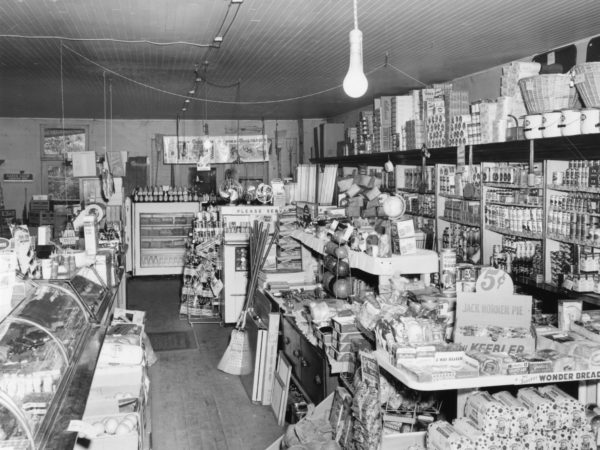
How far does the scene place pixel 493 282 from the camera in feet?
13.1

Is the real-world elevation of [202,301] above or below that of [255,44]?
below

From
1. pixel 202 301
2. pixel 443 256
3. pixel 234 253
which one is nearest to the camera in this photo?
pixel 443 256

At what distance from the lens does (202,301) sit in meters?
10.3

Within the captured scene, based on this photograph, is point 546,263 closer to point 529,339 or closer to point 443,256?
point 443,256

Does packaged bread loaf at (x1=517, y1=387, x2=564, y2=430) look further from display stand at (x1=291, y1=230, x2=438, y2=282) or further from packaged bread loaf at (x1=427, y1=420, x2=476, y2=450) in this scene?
display stand at (x1=291, y1=230, x2=438, y2=282)

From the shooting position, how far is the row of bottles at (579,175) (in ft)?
18.7

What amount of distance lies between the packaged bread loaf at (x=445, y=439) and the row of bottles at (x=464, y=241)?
13.9ft

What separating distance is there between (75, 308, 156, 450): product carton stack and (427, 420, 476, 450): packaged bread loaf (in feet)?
6.10

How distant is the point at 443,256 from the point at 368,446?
74.6 inches

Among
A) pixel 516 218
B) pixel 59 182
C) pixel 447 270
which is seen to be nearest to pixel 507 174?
pixel 516 218

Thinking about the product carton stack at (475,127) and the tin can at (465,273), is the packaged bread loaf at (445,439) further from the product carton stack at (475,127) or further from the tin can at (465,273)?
the product carton stack at (475,127)

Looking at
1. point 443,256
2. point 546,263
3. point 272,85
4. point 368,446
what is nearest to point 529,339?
point 368,446

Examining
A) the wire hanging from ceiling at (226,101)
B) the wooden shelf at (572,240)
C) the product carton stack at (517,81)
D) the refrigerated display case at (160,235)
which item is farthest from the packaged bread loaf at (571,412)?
the refrigerated display case at (160,235)

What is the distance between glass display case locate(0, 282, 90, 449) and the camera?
2674 millimetres
